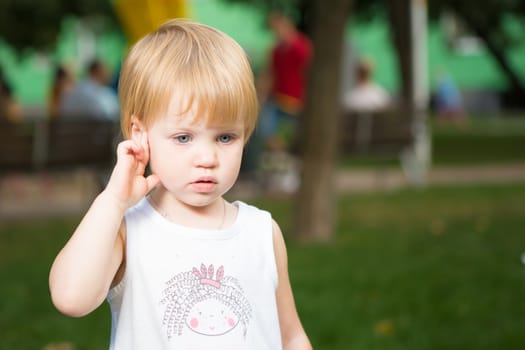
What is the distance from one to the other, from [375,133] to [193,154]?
10177mm

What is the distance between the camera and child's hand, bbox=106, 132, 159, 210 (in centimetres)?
214

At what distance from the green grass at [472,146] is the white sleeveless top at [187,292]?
32.5ft

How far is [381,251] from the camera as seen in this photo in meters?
7.37

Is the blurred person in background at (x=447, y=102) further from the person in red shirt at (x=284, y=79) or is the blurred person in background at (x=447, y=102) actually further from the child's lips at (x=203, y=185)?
the child's lips at (x=203, y=185)

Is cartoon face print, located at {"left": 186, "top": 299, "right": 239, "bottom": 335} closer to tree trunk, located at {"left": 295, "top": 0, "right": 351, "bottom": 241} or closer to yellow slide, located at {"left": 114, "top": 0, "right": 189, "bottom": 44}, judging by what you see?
yellow slide, located at {"left": 114, "top": 0, "right": 189, "bottom": 44}

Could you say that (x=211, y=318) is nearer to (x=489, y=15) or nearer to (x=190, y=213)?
(x=190, y=213)

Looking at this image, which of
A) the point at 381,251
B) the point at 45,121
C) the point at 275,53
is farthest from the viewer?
the point at 275,53

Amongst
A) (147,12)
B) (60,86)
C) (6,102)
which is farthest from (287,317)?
(60,86)

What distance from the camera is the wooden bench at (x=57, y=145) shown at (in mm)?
9664

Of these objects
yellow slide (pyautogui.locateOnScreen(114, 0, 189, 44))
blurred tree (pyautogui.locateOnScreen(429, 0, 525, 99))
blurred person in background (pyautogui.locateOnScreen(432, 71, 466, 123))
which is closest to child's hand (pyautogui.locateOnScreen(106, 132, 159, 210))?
yellow slide (pyautogui.locateOnScreen(114, 0, 189, 44))

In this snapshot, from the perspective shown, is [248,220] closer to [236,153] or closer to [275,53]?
[236,153]

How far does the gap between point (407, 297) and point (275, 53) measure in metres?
6.93

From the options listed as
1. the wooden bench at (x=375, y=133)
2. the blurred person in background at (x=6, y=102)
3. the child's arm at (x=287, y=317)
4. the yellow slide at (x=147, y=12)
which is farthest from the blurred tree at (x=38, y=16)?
the child's arm at (x=287, y=317)

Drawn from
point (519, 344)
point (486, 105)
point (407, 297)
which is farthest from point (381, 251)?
point (486, 105)
